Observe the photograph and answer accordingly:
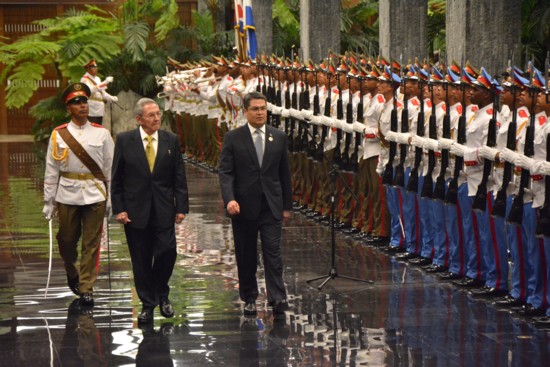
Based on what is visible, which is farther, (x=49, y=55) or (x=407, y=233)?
(x=49, y=55)

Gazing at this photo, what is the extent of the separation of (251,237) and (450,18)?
5.53 meters

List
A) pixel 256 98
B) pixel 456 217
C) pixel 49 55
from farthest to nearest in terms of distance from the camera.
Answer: pixel 49 55, pixel 456 217, pixel 256 98

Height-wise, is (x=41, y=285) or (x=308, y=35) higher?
(x=308, y=35)

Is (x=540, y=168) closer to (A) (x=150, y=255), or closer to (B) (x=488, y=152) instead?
(B) (x=488, y=152)

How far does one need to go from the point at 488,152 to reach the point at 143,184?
→ 271 cm

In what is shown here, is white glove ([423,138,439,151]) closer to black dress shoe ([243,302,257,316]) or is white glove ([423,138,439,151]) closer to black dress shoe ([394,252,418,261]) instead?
black dress shoe ([394,252,418,261])

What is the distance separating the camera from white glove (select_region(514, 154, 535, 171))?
364 inches

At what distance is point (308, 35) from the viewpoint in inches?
832

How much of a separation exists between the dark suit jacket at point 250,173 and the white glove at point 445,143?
1.82 meters

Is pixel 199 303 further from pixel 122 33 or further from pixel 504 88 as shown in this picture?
pixel 122 33

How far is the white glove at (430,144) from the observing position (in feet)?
37.4

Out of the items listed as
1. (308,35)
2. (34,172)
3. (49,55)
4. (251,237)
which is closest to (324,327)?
(251,237)

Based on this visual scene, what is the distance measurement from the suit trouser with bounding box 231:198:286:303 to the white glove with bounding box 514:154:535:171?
6.04 feet

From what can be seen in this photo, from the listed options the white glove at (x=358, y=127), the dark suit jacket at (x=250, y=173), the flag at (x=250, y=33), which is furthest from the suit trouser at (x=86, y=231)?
the flag at (x=250, y=33)
